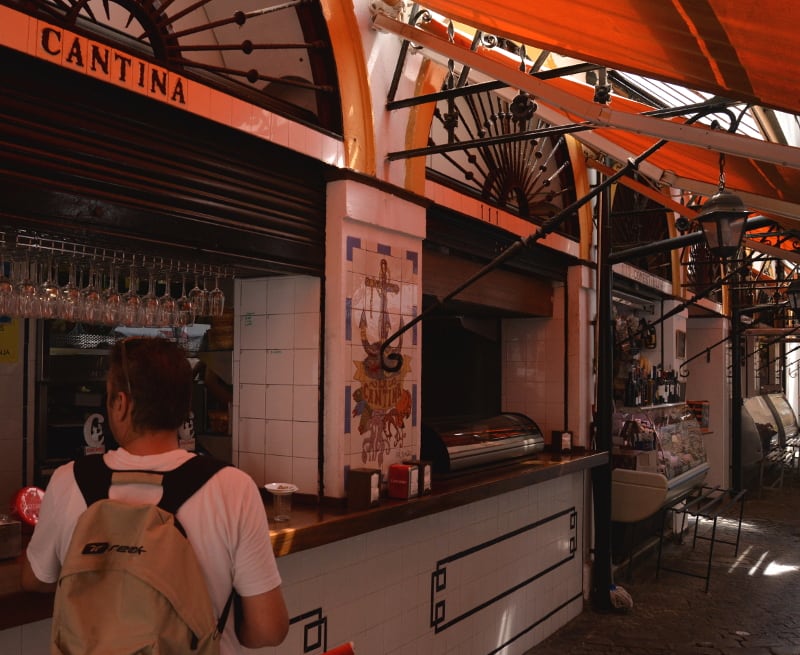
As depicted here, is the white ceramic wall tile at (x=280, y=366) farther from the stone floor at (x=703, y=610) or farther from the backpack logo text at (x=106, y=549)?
the stone floor at (x=703, y=610)

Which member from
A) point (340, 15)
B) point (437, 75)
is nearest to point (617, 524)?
point (437, 75)

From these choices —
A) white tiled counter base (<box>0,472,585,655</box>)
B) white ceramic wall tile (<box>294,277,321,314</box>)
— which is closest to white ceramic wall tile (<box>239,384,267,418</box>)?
white ceramic wall tile (<box>294,277,321,314</box>)

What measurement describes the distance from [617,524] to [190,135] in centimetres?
569

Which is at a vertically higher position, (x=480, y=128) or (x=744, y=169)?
(x=480, y=128)

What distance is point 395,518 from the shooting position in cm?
403

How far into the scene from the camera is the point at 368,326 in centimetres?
436

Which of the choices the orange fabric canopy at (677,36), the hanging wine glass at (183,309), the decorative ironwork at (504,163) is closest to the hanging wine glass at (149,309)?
the hanging wine glass at (183,309)

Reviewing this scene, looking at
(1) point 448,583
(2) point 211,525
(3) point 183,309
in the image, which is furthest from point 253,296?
(2) point 211,525

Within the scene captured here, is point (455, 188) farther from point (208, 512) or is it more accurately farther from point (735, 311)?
point (735, 311)

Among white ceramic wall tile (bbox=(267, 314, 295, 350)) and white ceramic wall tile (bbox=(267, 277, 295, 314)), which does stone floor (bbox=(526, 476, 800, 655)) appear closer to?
white ceramic wall tile (bbox=(267, 314, 295, 350))

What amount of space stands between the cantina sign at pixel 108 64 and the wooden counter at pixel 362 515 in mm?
1819

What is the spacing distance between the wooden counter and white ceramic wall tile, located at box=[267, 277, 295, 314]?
3.45 ft

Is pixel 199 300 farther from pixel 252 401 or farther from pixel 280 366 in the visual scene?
pixel 252 401

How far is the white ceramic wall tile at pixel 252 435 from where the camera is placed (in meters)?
4.35
